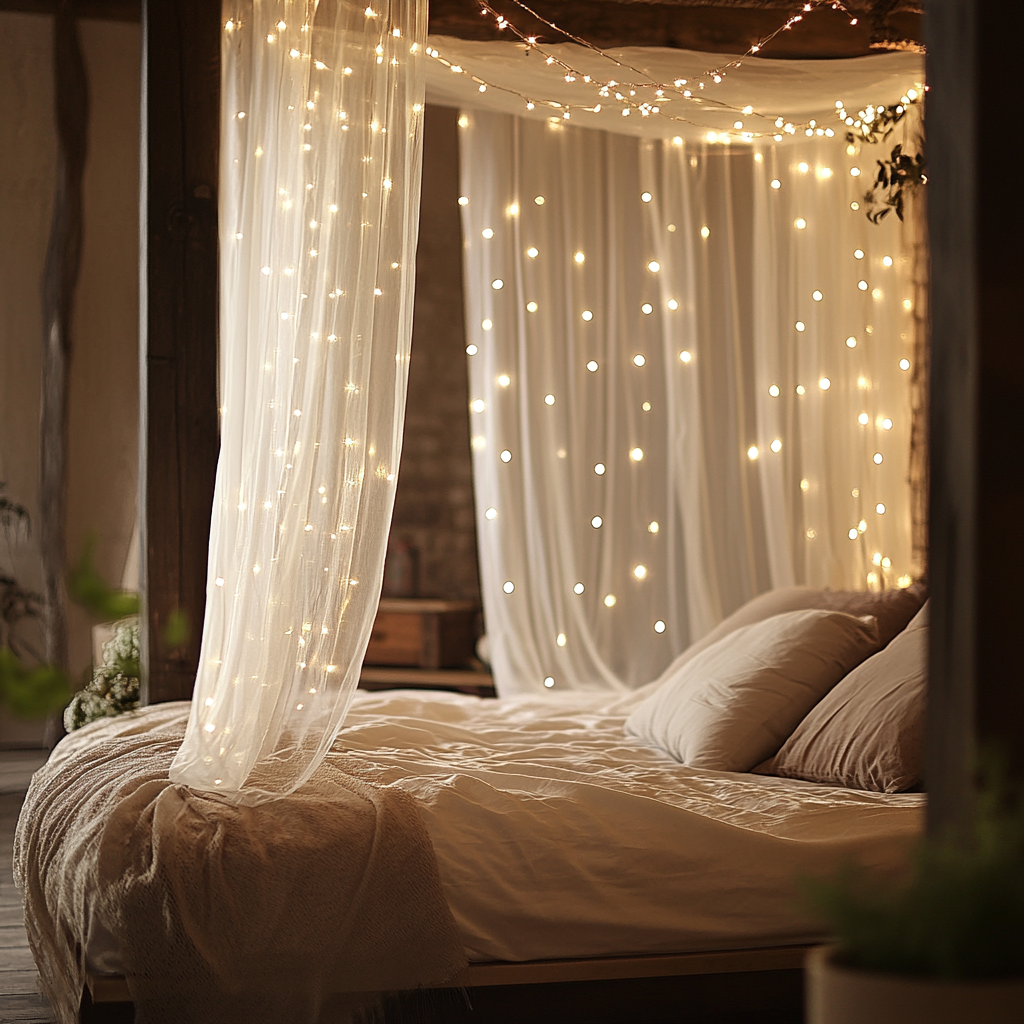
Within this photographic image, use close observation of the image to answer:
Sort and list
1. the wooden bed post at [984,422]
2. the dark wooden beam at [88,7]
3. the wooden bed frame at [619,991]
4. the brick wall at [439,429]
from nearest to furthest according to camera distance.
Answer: the wooden bed post at [984,422] → the wooden bed frame at [619,991] → the dark wooden beam at [88,7] → the brick wall at [439,429]

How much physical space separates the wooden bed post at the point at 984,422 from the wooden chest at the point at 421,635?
4.55 m

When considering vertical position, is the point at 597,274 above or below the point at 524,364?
above

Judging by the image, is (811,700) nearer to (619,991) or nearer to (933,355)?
(619,991)

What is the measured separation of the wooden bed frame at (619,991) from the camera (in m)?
2.01

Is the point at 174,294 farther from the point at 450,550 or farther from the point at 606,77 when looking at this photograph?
the point at 450,550

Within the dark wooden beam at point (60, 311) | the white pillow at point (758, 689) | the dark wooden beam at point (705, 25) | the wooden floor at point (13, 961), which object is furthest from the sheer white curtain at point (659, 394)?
the dark wooden beam at point (60, 311)

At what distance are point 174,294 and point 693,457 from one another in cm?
181

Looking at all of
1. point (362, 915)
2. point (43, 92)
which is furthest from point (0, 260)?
point (362, 915)

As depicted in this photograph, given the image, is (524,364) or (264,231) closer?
(264,231)

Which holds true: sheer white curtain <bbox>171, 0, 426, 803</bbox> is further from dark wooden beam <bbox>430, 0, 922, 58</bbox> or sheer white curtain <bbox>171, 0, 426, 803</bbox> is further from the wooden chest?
the wooden chest

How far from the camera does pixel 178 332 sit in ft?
11.1

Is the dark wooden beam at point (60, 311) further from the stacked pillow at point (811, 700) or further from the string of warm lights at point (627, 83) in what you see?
the stacked pillow at point (811, 700)

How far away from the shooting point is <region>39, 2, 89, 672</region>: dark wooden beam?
5605mm

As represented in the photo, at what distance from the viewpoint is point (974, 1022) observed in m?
1.03
